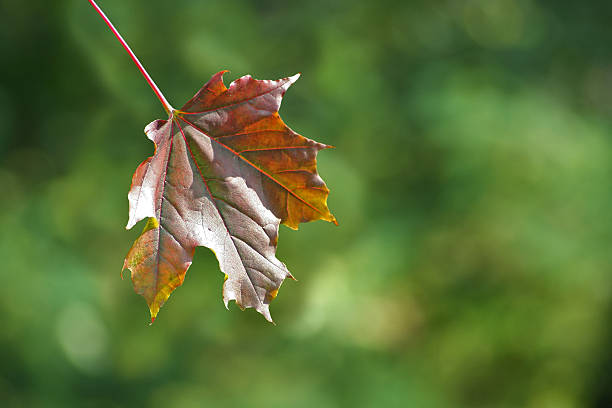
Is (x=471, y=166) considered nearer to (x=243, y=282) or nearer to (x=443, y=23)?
(x=443, y=23)

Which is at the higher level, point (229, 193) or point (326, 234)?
point (326, 234)

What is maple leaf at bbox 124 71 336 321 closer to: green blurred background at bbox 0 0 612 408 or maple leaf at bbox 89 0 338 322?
maple leaf at bbox 89 0 338 322

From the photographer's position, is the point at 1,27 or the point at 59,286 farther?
the point at 1,27

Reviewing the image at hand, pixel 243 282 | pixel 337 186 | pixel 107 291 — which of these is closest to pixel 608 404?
pixel 337 186

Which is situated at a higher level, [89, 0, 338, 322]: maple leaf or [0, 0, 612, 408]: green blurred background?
[0, 0, 612, 408]: green blurred background

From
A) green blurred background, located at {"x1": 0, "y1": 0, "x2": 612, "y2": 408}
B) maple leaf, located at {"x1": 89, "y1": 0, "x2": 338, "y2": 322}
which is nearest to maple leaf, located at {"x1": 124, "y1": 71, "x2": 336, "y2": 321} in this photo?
maple leaf, located at {"x1": 89, "y1": 0, "x2": 338, "y2": 322}

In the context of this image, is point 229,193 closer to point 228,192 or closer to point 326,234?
point 228,192

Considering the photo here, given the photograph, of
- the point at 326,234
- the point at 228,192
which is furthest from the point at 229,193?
the point at 326,234

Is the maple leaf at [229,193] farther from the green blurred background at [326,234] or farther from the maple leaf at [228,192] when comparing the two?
the green blurred background at [326,234]

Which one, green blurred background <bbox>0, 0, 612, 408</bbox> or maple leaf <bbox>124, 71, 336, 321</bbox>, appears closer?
maple leaf <bbox>124, 71, 336, 321</bbox>
